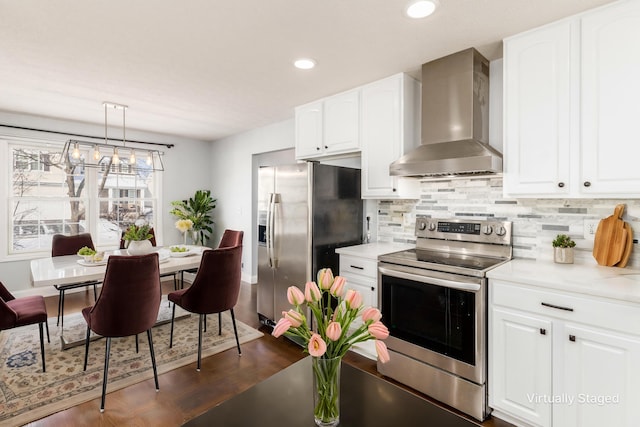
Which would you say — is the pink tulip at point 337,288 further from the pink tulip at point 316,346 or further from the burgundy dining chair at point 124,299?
the burgundy dining chair at point 124,299

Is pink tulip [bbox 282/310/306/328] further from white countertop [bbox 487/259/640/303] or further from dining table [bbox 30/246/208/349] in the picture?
dining table [bbox 30/246/208/349]

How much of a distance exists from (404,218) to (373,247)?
42 cm

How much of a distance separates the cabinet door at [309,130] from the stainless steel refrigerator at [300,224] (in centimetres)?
39

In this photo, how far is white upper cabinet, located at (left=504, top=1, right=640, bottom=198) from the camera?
1758 millimetres

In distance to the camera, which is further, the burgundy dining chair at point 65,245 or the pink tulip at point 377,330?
the burgundy dining chair at point 65,245

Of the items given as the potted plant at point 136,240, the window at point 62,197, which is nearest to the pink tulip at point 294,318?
the potted plant at point 136,240

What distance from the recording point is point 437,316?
2.21m

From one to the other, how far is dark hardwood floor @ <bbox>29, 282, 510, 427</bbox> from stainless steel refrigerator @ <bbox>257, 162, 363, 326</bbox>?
526 mm

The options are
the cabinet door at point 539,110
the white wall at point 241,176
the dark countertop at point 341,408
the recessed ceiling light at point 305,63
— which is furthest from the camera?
the white wall at point 241,176

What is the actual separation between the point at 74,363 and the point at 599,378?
3614 millimetres

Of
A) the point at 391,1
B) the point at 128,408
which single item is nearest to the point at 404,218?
the point at 391,1

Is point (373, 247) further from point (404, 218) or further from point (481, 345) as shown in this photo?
point (481, 345)

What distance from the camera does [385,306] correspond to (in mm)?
2523

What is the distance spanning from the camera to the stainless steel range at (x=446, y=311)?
202 centimetres
